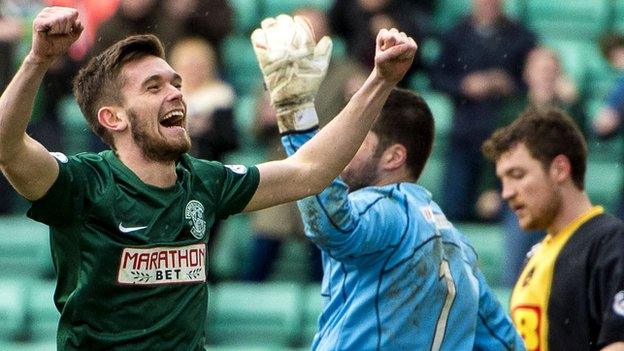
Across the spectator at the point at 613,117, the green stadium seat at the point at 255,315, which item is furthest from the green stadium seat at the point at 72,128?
the spectator at the point at 613,117

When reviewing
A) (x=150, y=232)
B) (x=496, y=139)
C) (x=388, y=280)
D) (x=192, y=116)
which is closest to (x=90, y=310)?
(x=150, y=232)

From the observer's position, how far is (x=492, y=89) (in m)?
Result: 9.96

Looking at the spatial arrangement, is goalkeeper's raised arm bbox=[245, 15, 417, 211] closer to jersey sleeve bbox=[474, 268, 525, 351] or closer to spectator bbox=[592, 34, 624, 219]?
jersey sleeve bbox=[474, 268, 525, 351]

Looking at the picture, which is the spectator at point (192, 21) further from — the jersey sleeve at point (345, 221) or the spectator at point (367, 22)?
the jersey sleeve at point (345, 221)

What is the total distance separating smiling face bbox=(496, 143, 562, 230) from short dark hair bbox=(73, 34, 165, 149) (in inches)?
87.8

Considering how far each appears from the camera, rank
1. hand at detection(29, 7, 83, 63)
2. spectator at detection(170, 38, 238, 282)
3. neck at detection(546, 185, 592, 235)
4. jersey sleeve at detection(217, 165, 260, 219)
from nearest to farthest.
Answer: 1. hand at detection(29, 7, 83, 63)
2. jersey sleeve at detection(217, 165, 260, 219)
3. neck at detection(546, 185, 592, 235)
4. spectator at detection(170, 38, 238, 282)

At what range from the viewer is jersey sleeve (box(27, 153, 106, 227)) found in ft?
14.6

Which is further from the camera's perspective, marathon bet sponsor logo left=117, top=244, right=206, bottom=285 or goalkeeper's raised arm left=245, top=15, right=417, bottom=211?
goalkeeper's raised arm left=245, top=15, right=417, bottom=211

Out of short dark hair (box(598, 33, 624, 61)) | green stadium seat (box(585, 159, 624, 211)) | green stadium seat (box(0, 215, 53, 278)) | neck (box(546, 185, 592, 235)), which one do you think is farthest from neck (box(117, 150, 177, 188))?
short dark hair (box(598, 33, 624, 61))

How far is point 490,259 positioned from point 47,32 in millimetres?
6317

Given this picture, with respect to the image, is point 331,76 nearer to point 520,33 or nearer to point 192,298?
point 520,33

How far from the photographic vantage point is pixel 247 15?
11.4 m

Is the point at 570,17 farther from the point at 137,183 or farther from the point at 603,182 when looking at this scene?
the point at 137,183

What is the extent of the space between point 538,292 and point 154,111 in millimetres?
2142
